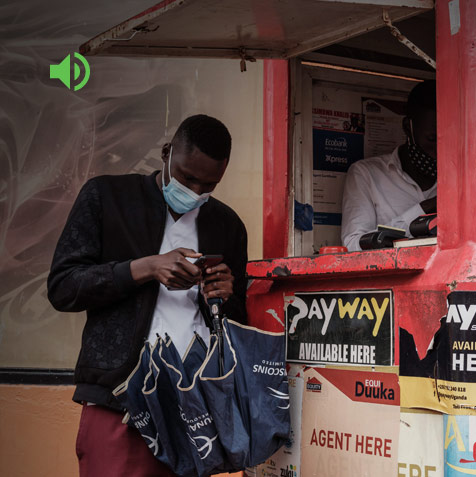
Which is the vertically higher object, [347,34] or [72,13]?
[72,13]

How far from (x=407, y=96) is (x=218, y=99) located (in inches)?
54.0

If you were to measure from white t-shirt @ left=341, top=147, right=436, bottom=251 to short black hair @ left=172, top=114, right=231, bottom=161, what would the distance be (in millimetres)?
678

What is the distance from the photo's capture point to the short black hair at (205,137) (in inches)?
102

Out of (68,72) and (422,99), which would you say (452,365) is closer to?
(422,99)

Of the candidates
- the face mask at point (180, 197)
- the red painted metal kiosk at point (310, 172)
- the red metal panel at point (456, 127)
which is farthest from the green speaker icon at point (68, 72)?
the red metal panel at point (456, 127)

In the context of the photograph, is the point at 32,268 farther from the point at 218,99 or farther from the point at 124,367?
the point at 124,367

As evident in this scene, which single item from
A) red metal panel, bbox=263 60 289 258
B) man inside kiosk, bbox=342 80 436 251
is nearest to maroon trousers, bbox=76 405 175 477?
red metal panel, bbox=263 60 289 258

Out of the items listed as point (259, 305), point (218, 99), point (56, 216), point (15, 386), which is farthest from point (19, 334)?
point (259, 305)

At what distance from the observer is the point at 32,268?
453cm

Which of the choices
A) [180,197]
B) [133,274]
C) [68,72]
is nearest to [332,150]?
[180,197]

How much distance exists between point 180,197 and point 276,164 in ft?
2.17

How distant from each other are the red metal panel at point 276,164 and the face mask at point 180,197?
552mm

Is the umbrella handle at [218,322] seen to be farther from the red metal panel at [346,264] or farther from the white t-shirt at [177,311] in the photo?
the red metal panel at [346,264]

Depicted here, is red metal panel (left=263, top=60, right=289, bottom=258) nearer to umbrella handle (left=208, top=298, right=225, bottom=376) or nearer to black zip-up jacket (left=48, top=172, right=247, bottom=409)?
black zip-up jacket (left=48, top=172, right=247, bottom=409)
